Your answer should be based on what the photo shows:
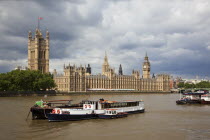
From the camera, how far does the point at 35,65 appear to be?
5007 inches

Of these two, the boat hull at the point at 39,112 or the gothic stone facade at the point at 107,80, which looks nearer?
the boat hull at the point at 39,112

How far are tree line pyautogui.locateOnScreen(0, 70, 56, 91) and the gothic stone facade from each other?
105 feet

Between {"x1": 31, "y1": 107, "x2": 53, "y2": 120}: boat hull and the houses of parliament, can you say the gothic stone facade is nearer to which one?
the houses of parliament

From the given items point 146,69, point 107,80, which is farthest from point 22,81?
point 146,69

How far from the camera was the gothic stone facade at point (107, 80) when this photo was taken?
409ft

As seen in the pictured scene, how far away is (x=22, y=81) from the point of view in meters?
84.5

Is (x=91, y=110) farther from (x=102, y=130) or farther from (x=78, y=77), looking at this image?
(x=78, y=77)

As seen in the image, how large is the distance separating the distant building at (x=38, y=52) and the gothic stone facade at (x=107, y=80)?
7.77 meters

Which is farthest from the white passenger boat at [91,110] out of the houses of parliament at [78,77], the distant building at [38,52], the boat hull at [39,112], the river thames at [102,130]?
the distant building at [38,52]

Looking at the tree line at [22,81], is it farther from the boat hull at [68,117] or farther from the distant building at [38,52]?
the boat hull at [68,117]

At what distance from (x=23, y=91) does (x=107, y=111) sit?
53.4 metres

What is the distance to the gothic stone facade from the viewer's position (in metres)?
125

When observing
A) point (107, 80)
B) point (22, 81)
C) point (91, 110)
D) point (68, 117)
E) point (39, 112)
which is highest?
point (107, 80)

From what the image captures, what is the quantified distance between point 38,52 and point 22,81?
46439 mm
